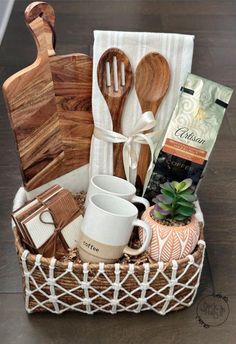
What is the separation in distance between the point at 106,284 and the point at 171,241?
128 millimetres

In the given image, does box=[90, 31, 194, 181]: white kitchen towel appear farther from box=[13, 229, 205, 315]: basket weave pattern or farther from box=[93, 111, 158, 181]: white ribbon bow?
box=[13, 229, 205, 315]: basket weave pattern

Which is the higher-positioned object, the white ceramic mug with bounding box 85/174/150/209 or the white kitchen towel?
the white kitchen towel

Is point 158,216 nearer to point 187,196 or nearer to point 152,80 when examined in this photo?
point 187,196

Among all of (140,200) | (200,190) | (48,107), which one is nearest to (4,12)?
(200,190)

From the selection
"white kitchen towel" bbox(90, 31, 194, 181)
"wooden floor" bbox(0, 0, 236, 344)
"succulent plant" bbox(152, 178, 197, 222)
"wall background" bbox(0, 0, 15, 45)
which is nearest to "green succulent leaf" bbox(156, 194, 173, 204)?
"succulent plant" bbox(152, 178, 197, 222)

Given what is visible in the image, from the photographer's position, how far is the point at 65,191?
2.97 ft

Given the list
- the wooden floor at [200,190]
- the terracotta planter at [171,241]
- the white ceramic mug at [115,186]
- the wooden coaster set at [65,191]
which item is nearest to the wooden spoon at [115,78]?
the wooden coaster set at [65,191]

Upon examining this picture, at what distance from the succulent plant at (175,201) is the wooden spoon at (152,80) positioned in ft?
0.47

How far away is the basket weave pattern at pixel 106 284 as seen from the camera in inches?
32.8

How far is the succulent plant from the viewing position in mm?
848

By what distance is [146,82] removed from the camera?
90cm
